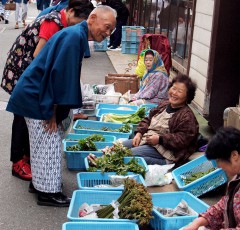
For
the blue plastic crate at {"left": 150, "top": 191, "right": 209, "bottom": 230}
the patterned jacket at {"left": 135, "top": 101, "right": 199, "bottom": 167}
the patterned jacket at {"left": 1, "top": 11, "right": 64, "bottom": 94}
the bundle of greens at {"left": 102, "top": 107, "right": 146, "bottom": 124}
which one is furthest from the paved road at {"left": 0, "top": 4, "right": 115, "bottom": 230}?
the bundle of greens at {"left": 102, "top": 107, "right": 146, "bottom": 124}

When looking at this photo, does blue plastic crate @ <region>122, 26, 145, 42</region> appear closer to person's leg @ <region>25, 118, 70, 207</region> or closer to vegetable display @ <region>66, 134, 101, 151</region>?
vegetable display @ <region>66, 134, 101, 151</region>

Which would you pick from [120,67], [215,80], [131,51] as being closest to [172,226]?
[215,80]

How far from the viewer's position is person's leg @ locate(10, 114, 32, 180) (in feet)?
17.9

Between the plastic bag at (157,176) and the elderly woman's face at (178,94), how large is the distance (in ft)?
2.39

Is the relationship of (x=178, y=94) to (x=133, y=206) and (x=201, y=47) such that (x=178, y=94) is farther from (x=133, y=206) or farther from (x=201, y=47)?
(x=201, y=47)

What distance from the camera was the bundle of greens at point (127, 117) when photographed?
7.10 m

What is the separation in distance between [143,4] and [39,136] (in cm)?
1200

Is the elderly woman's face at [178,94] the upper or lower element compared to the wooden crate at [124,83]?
upper

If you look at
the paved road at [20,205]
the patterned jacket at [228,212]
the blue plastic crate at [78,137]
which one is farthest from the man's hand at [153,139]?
the patterned jacket at [228,212]

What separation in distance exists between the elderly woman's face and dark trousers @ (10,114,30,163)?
1601mm

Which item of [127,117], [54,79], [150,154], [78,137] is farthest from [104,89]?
[54,79]

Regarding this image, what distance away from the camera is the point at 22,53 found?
5.30m

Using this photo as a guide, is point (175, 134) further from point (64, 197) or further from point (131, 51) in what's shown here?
point (131, 51)

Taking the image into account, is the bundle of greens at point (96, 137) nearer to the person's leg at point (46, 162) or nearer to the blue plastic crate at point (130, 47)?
the person's leg at point (46, 162)
